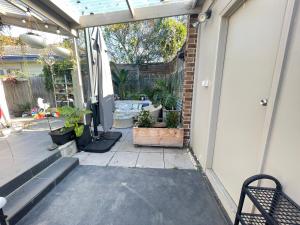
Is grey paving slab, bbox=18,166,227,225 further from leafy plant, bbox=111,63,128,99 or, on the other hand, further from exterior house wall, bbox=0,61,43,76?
exterior house wall, bbox=0,61,43,76

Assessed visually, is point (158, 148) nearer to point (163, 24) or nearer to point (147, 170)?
point (147, 170)

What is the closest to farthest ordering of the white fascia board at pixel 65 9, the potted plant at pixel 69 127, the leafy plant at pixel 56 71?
the white fascia board at pixel 65 9 → the potted plant at pixel 69 127 → the leafy plant at pixel 56 71

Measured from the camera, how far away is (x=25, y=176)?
2.04m

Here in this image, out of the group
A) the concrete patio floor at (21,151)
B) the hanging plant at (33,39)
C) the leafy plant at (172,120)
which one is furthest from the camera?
the leafy plant at (172,120)

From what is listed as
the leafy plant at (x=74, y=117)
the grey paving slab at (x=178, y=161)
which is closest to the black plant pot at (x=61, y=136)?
the leafy plant at (x=74, y=117)

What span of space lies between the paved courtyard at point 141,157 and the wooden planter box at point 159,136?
135 mm

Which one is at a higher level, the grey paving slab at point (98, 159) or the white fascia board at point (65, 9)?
the white fascia board at point (65, 9)

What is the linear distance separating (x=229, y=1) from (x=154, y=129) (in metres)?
2.30

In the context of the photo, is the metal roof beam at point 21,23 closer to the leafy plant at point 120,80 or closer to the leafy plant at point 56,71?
the leafy plant at point 56,71

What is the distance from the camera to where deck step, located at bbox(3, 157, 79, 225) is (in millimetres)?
1604

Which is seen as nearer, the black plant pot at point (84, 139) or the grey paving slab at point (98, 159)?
the grey paving slab at point (98, 159)

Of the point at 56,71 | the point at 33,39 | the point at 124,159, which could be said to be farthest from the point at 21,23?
the point at 124,159

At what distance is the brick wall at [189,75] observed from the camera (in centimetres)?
297

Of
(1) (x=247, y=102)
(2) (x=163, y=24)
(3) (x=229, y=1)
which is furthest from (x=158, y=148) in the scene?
(2) (x=163, y=24)
